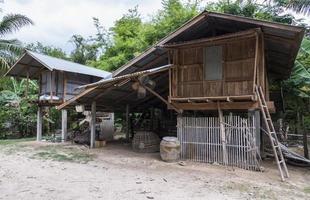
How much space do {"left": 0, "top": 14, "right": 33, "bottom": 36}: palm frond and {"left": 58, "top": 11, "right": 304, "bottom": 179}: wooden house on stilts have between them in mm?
9845

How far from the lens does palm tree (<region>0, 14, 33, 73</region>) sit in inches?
766

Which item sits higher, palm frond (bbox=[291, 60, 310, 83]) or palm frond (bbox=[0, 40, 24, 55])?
palm frond (bbox=[0, 40, 24, 55])

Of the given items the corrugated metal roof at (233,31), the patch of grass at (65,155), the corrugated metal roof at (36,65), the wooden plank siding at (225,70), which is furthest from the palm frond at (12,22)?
the wooden plank siding at (225,70)

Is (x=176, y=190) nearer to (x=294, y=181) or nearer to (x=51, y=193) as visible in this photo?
(x=51, y=193)

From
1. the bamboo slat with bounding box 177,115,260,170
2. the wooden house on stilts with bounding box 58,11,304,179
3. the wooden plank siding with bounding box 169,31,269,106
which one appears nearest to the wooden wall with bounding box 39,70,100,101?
the wooden house on stilts with bounding box 58,11,304,179

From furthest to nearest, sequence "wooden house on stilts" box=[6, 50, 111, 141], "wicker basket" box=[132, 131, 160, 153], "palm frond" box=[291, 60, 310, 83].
A: 1. "wooden house on stilts" box=[6, 50, 111, 141]
2. "palm frond" box=[291, 60, 310, 83]
3. "wicker basket" box=[132, 131, 160, 153]

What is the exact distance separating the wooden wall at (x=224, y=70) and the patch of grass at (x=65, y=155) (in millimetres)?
4433

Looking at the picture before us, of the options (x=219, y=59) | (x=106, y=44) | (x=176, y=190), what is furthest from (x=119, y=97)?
(x=106, y=44)

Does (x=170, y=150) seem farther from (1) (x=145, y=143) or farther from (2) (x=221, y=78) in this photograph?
(2) (x=221, y=78)

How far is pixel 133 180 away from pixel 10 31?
1598 centimetres

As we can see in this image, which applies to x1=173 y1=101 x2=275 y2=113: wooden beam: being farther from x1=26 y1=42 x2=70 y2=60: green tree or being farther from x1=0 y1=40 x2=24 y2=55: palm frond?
x1=26 y1=42 x2=70 y2=60: green tree

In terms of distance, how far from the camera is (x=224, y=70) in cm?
1105

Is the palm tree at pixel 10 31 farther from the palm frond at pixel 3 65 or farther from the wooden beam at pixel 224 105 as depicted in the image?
the wooden beam at pixel 224 105

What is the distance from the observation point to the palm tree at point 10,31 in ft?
63.9
